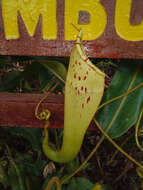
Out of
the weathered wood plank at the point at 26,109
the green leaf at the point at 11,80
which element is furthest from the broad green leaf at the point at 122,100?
the green leaf at the point at 11,80

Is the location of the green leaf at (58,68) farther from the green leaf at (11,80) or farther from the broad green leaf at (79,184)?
the broad green leaf at (79,184)

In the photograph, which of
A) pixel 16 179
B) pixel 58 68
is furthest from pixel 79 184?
pixel 58 68

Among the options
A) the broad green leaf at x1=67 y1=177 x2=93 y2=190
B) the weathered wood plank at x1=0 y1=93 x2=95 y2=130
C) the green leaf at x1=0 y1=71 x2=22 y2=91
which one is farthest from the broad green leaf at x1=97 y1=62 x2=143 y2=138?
the green leaf at x1=0 y1=71 x2=22 y2=91

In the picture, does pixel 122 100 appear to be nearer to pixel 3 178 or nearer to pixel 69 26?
pixel 69 26

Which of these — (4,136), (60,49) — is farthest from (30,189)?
(60,49)

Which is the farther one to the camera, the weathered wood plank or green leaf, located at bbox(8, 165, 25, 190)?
green leaf, located at bbox(8, 165, 25, 190)

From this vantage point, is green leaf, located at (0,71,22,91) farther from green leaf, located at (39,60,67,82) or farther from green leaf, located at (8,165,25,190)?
green leaf, located at (8,165,25,190)
